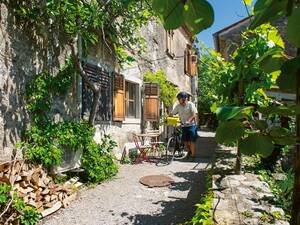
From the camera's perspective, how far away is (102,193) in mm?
5586

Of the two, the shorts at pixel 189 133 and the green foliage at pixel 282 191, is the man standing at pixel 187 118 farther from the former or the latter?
the green foliage at pixel 282 191

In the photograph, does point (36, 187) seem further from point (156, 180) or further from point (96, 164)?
point (156, 180)

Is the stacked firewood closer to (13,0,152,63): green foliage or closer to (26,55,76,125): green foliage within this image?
(26,55,76,125): green foliage

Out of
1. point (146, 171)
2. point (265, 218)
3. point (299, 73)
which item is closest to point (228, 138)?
point (299, 73)

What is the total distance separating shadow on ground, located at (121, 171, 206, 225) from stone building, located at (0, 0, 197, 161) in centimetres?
207

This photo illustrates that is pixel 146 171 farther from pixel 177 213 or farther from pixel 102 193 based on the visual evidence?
pixel 177 213

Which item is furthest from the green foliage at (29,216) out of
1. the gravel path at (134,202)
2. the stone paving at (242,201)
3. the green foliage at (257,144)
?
the green foliage at (257,144)

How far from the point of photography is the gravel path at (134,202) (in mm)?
4465

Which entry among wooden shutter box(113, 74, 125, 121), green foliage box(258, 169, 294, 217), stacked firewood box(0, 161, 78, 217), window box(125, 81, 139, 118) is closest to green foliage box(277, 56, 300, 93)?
green foliage box(258, 169, 294, 217)

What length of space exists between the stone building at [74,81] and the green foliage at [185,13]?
583 mm

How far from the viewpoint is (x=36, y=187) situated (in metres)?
4.70

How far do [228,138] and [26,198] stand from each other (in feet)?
14.1

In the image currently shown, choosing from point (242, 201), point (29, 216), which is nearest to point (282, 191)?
point (242, 201)

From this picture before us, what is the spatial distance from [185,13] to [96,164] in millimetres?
5734
